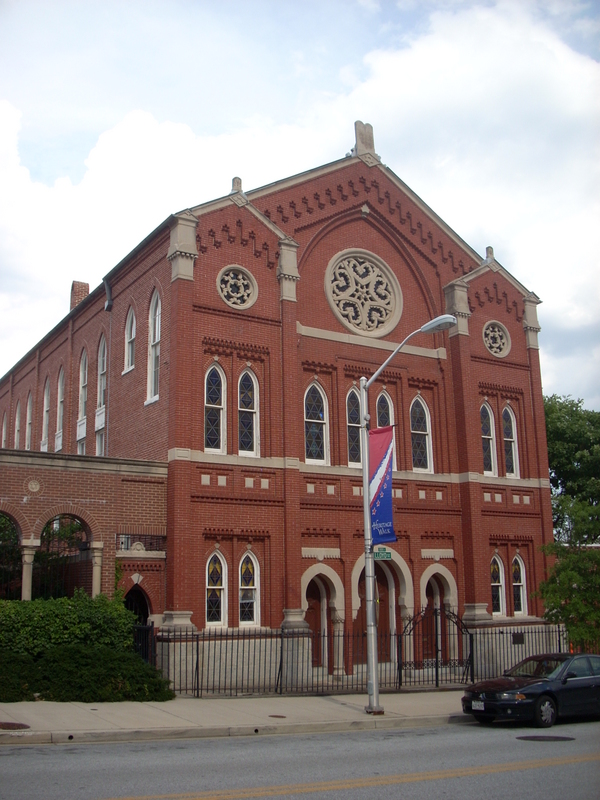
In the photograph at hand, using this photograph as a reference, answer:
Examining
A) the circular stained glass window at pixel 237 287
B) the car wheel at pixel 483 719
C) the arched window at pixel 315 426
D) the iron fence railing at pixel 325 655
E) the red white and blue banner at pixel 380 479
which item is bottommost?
the car wheel at pixel 483 719

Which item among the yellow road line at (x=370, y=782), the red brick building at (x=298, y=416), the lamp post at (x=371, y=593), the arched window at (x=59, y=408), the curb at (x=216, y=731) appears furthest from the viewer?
the arched window at (x=59, y=408)

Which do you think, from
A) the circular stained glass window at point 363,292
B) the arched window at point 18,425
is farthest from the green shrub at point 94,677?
the arched window at point 18,425

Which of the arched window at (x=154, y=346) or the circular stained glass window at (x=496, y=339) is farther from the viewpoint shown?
the circular stained glass window at (x=496, y=339)

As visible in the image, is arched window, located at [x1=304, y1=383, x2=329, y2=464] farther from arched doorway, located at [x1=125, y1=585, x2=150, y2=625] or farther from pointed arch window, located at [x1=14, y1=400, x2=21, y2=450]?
pointed arch window, located at [x1=14, y1=400, x2=21, y2=450]

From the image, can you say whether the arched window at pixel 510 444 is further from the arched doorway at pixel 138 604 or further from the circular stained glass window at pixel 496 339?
the arched doorway at pixel 138 604

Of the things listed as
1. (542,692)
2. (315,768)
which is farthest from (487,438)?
(315,768)

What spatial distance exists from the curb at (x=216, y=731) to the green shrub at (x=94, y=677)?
3.19 meters

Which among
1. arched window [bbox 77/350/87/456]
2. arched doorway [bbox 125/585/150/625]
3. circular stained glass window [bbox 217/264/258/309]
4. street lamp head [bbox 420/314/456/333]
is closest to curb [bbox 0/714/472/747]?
street lamp head [bbox 420/314/456/333]

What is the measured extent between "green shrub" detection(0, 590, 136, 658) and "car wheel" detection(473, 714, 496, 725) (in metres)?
7.79

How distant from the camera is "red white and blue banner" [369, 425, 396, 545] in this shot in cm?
1730

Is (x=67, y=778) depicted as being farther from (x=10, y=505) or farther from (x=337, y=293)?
(x=337, y=293)

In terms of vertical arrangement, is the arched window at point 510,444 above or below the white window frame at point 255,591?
above

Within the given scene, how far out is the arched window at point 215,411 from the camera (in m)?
22.1

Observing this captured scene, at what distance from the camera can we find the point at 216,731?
14461 millimetres
